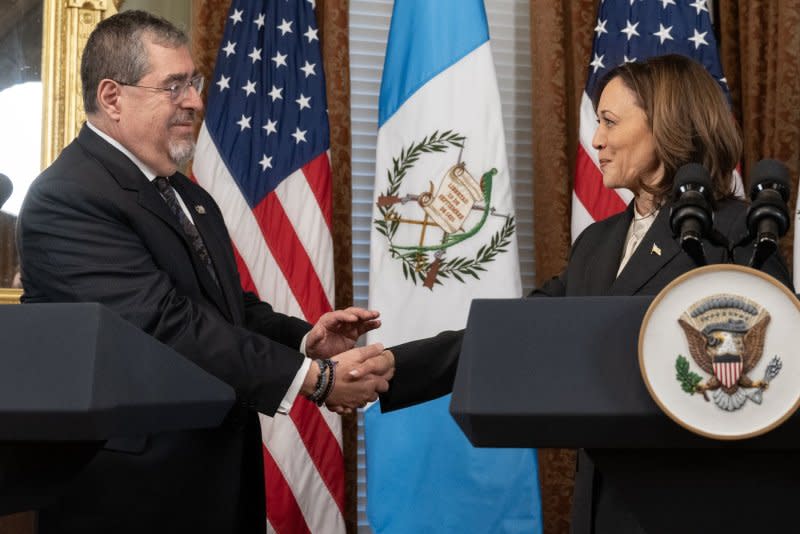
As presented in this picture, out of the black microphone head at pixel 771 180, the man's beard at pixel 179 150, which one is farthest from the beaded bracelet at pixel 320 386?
the black microphone head at pixel 771 180

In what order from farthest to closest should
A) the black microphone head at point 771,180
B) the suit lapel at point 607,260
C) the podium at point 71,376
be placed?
the suit lapel at point 607,260
the black microphone head at point 771,180
the podium at point 71,376

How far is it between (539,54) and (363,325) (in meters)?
1.90

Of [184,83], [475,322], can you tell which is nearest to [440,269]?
[184,83]

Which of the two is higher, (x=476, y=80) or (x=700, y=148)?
(x=476, y=80)

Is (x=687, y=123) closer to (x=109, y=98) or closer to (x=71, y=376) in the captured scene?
(x=109, y=98)

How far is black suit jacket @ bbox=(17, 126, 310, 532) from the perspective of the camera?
2.19m

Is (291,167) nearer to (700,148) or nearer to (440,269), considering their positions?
(440,269)

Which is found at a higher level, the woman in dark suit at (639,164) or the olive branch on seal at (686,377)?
the woman in dark suit at (639,164)

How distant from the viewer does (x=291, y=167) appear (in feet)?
12.7

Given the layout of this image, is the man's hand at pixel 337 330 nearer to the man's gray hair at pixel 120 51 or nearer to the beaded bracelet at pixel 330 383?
the beaded bracelet at pixel 330 383

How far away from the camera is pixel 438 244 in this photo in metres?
3.81

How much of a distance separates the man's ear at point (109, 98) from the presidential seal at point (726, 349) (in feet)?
6.16

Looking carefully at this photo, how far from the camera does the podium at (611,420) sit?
128 cm

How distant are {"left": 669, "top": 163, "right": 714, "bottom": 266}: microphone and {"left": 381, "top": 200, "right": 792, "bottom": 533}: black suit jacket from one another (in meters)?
0.08
